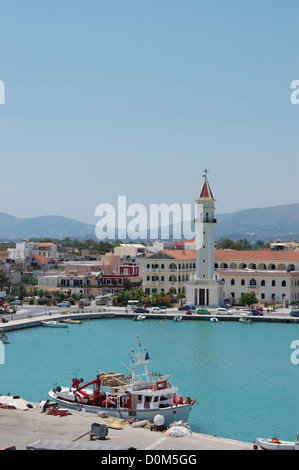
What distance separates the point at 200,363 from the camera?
3778cm

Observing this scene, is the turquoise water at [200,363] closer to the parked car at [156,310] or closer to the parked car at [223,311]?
the parked car at [156,310]

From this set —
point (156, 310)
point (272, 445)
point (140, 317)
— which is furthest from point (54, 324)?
point (272, 445)

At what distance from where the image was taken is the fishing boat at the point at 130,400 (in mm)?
Result: 25375

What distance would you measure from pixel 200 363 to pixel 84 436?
57.1ft

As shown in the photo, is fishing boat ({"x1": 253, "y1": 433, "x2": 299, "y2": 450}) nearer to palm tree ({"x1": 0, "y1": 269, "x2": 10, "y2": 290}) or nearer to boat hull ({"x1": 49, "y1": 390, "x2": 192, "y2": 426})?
boat hull ({"x1": 49, "y1": 390, "x2": 192, "y2": 426})

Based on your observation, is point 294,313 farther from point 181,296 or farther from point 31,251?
point 31,251

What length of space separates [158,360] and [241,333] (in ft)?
41.6

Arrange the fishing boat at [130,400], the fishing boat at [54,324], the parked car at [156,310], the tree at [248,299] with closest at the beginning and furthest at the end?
the fishing boat at [130,400] → the fishing boat at [54,324] → the parked car at [156,310] → the tree at [248,299]

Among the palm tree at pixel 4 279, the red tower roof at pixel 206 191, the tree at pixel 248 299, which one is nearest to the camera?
the tree at pixel 248 299

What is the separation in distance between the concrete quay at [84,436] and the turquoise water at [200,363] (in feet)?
12.6

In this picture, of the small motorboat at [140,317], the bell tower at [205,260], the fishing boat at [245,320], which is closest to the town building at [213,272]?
the bell tower at [205,260]

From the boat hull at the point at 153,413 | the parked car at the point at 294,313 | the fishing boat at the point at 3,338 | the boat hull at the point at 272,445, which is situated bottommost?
the boat hull at the point at 272,445

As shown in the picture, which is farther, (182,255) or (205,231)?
(182,255)

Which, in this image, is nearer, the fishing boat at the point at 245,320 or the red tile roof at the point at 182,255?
the fishing boat at the point at 245,320
